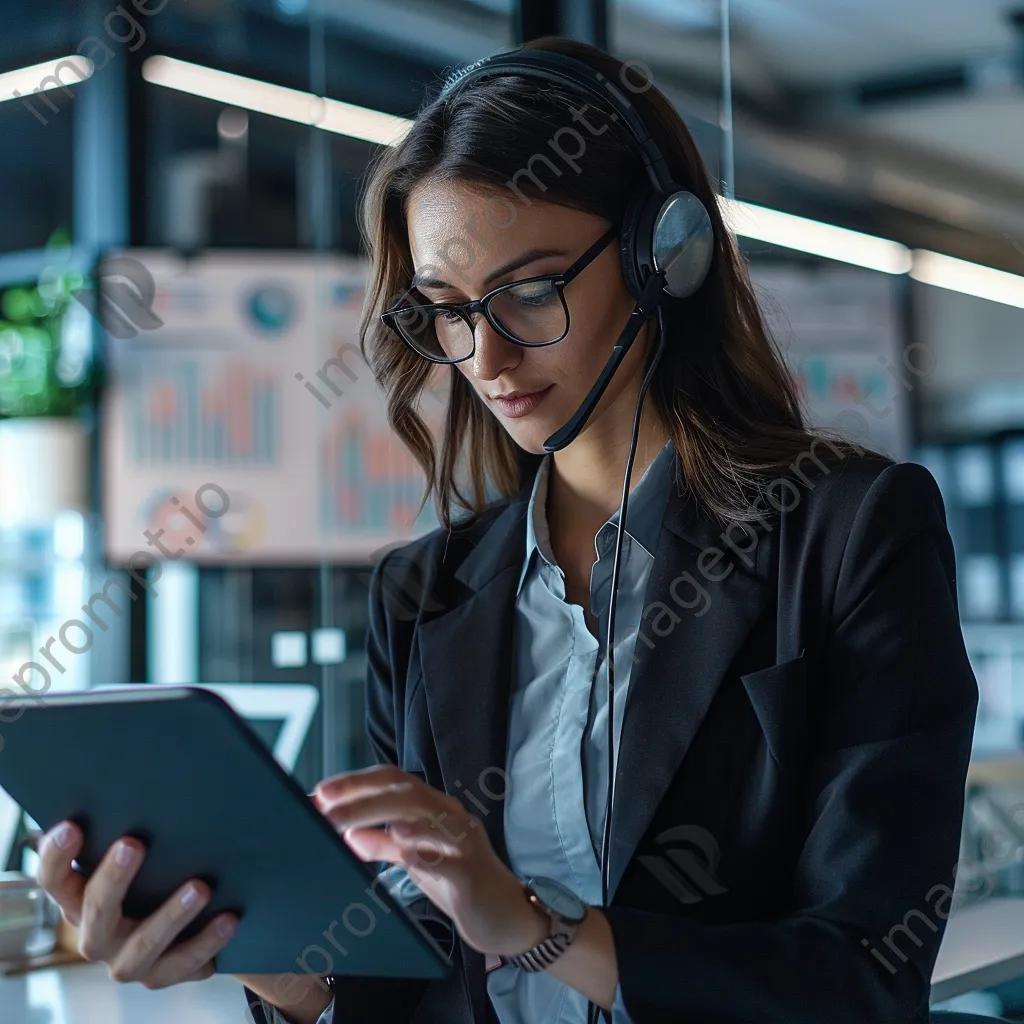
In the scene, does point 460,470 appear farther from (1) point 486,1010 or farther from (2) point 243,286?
(2) point 243,286

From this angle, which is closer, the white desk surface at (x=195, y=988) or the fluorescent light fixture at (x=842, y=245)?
the white desk surface at (x=195, y=988)

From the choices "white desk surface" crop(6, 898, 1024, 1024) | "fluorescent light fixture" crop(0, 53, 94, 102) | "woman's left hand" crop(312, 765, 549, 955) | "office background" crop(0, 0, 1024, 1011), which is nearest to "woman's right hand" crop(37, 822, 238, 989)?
"woman's left hand" crop(312, 765, 549, 955)

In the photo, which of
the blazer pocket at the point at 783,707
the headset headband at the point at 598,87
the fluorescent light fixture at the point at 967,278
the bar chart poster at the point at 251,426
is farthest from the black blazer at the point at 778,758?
the fluorescent light fixture at the point at 967,278

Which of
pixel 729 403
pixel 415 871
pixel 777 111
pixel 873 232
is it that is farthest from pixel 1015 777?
pixel 415 871

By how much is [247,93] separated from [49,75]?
53cm

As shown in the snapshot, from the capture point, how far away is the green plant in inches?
119

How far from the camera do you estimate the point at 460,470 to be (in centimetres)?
143

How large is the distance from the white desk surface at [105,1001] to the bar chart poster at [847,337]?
211 cm

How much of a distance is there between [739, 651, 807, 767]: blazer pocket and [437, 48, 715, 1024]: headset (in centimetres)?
15

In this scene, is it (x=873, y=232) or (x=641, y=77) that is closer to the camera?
(x=641, y=77)

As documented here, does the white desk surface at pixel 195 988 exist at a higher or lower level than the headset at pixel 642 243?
lower

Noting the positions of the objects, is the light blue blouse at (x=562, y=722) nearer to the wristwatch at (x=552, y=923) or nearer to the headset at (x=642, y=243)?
the headset at (x=642, y=243)

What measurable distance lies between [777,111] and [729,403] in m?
1.79

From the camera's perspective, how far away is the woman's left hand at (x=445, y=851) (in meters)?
0.76
